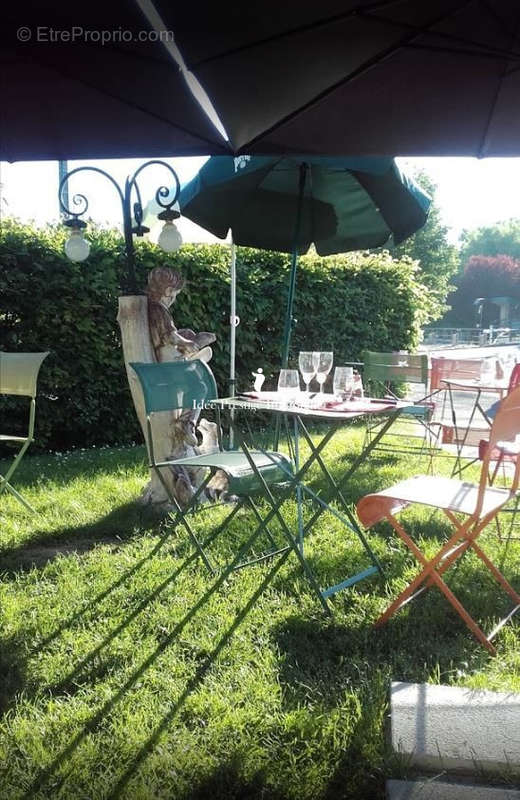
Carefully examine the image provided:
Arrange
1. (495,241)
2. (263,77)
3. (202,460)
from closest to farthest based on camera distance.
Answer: (263,77) < (202,460) < (495,241)

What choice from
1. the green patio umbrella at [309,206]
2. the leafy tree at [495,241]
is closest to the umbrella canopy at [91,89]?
the green patio umbrella at [309,206]

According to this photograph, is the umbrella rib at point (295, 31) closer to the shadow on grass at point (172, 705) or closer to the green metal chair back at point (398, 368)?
the shadow on grass at point (172, 705)

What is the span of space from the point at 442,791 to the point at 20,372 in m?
3.64

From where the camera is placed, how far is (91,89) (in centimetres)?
309

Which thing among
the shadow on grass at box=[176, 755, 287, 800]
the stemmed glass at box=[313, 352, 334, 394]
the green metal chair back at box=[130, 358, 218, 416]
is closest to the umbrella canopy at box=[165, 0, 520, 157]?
the stemmed glass at box=[313, 352, 334, 394]

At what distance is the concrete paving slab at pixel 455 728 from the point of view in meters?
2.03

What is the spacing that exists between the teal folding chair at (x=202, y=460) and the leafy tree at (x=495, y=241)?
93.2m

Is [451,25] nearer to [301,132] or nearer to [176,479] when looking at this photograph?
[301,132]

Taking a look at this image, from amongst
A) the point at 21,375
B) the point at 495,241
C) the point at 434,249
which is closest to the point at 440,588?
the point at 21,375

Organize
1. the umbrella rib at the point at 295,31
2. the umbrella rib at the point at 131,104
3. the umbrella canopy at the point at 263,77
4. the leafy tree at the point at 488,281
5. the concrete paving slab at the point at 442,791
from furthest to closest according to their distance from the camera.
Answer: the leafy tree at the point at 488,281
the umbrella rib at the point at 131,104
the umbrella canopy at the point at 263,77
the umbrella rib at the point at 295,31
the concrete paving slab at the point at 442,791

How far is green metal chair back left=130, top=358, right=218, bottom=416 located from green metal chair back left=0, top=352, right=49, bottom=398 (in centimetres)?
110

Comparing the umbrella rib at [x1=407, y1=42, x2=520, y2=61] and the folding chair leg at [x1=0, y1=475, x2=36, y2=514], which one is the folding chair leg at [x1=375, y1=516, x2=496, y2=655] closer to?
the umbrella rib at [x1=407, y1=42, x2=520, y2=61]

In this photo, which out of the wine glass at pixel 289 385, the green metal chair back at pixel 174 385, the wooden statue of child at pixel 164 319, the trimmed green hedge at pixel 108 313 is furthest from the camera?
the trimmed green hedge at pixel 108 313

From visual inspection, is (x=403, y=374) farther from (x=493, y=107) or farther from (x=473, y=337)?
(x=473, y=337)
